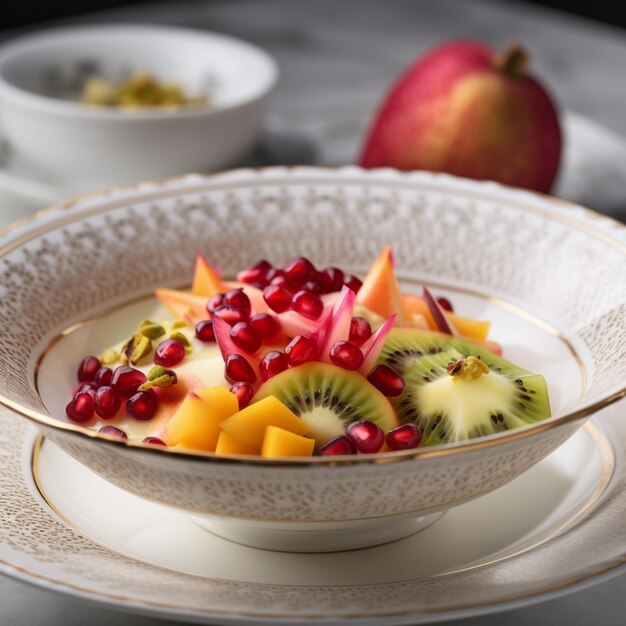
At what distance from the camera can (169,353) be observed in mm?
1302

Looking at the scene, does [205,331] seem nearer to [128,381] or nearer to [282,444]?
[128,381]

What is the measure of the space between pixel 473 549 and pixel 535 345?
0.43 meters

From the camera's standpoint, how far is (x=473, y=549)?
118 centimetres

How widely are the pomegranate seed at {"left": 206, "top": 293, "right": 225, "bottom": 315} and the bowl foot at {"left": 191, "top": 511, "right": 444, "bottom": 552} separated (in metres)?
0.30

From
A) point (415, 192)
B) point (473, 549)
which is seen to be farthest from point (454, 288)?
point (473, 549)

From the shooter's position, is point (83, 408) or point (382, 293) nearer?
point (83, 408)

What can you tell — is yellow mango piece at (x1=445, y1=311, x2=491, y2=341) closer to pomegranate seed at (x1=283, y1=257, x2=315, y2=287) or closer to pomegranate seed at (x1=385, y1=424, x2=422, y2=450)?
pomegranate seed at (x1=283, y1=257, x2=315, y2=287)

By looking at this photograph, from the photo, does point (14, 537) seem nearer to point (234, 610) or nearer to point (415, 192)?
point (234, 610)

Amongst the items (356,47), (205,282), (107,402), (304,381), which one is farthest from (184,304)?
(356,47)

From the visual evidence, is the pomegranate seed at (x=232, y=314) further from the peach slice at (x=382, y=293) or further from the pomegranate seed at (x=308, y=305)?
the peach slice at (x=382, y=293)

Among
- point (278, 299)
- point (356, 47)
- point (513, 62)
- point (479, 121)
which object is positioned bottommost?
point (278, 299)

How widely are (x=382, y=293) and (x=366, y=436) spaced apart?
0.34m

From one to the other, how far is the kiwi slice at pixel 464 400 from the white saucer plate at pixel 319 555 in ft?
0.39

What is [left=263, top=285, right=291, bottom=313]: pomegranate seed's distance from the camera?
4.47ft
